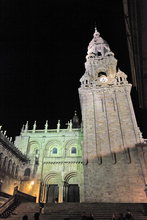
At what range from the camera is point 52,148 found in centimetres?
3441

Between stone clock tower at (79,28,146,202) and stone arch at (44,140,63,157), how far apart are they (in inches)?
444

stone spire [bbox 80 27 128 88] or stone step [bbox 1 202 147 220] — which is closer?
stone step [bbox 1 202 147 220]

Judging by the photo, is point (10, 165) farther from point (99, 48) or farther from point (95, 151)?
point (99, 48)

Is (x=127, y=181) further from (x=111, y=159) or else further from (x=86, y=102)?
(x=86, y=102)

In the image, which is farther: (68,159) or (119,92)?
(68,159)

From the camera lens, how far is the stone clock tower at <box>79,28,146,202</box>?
19.8 m

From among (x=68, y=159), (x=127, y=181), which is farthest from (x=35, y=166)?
(x=127, y=181)

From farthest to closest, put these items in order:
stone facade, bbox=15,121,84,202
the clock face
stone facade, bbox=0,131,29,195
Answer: the clock face → stone facade, bbox=15,121,84,202 → stone facade, bbox=0,131,29,195

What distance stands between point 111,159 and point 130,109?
28.9 ft

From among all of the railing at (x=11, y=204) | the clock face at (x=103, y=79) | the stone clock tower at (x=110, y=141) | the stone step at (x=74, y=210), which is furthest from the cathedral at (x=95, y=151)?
the railing at (x=11, y=204)

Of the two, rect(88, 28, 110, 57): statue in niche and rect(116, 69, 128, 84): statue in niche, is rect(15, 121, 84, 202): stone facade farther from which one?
rect(88, 28, 110, 57): statue in niche

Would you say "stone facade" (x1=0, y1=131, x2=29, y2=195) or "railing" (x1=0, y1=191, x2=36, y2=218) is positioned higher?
"stone facade" (x1=0, y1=131, x2=29, y2=195)

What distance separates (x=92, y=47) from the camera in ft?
128

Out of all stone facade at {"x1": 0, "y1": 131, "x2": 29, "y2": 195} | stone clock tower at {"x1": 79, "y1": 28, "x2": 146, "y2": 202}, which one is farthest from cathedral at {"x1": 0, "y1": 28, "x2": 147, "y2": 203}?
stone facade at {"x1": 0, "y1": 131, "x2": 29, "y2": 195}
